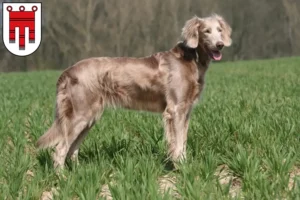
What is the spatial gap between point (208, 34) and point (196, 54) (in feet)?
0.88

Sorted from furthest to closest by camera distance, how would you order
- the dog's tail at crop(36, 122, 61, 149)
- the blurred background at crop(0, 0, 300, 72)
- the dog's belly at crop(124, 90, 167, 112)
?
the blurred background at crop(0, 0, 300, 72), the dog's belly at crop(124, 90, 167, 112), the dog's tail at crop(36, 122, 61, 149)

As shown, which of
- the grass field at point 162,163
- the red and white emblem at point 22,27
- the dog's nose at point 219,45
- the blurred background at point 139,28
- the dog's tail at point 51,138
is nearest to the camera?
the grass field at point 162,163

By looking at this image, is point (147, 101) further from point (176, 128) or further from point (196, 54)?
point (196, 54)

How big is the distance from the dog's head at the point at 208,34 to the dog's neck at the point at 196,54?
0.19 feet

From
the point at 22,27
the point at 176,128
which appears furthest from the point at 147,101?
the point at 22,27

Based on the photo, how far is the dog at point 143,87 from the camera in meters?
4.69

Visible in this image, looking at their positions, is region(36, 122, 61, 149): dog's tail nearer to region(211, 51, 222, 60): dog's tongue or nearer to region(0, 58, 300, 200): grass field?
region(0, 58, 300, 200): grass field

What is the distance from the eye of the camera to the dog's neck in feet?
16.3

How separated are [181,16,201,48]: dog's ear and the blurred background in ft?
120

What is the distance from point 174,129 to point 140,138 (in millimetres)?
1226

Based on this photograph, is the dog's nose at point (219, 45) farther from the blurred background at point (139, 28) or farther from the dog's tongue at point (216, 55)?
the blurred background at point (139, 28)

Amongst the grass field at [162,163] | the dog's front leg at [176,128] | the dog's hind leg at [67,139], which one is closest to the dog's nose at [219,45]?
the dog's front leg at [176,128]

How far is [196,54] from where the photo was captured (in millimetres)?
4973

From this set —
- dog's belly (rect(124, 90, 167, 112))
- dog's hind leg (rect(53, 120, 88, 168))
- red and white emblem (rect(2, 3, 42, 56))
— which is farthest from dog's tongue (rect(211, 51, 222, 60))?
red and white emblem (rect(2, 3, 42, 56))
